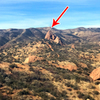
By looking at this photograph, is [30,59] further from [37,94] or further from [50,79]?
[37,94]

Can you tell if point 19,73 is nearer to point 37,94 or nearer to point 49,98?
point 37,94

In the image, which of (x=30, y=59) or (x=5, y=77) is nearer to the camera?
(x=5, y=77)

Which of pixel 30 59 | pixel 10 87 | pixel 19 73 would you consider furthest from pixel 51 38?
pixel 10 87

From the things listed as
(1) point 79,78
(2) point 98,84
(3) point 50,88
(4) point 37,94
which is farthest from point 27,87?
(2) point 98,84

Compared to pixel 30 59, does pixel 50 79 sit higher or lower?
lower

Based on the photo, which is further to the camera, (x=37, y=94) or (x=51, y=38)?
(x=51, y=38)

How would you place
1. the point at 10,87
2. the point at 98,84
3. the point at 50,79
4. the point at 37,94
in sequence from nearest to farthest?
1. the point at 37,94
2. the point at 10,87
3. the point at 98,84
4. the point at 50,79

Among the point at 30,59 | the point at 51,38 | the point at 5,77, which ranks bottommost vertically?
the point at 5,77

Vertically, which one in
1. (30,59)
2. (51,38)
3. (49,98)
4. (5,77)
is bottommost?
(49,98)

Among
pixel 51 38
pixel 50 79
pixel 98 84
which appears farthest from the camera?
pixel 51 38
